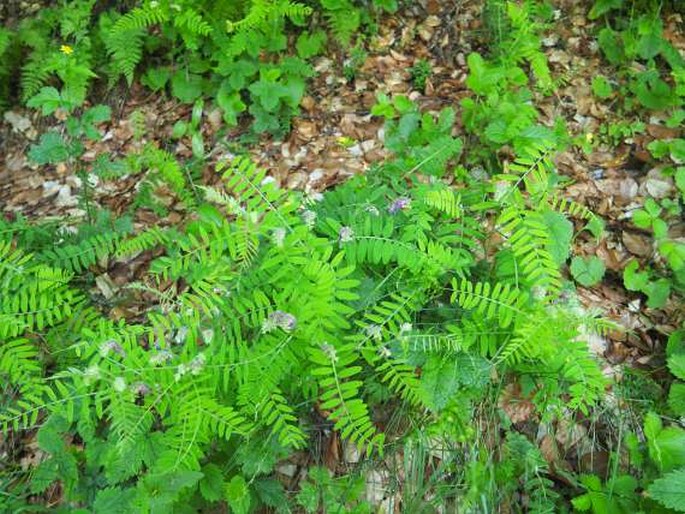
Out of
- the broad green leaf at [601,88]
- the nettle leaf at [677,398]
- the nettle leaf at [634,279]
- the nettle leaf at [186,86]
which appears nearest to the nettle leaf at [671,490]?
the nettle leaf at [677,398]

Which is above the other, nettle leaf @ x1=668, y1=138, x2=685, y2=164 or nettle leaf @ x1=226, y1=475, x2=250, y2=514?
nettle leaf @ x1=668, y1=138, x2=685, y2=164

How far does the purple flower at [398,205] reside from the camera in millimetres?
2402

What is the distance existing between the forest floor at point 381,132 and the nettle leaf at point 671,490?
1.20 m

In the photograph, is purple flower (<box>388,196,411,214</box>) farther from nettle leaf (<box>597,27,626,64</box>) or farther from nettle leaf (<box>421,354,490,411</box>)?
nettle leaf (<box>597,27,626,64</box>)

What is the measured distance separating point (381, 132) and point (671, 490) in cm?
247

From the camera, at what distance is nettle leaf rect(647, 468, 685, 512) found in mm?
1836

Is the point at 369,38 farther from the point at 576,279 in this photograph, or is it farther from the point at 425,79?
the point at 576,279

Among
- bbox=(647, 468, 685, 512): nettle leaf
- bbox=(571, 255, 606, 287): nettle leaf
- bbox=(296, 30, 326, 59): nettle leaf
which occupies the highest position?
bbox=(296, 30, 326, 59): nettle leaf

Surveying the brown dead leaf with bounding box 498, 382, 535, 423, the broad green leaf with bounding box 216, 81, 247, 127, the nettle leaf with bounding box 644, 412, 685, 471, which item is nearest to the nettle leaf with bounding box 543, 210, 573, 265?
the brown dead leaf with bounding box 498, 382, 535, 423

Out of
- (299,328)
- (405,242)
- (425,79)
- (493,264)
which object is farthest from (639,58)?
(299,328)

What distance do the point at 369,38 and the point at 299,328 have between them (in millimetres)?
2653

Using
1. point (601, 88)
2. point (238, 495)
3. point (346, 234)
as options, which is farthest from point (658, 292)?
point (238, 495)

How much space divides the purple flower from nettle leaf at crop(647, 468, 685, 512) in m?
1.35

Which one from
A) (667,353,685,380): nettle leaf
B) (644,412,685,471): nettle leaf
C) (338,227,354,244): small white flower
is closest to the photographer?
(644,412,685,471): nettle leaf
